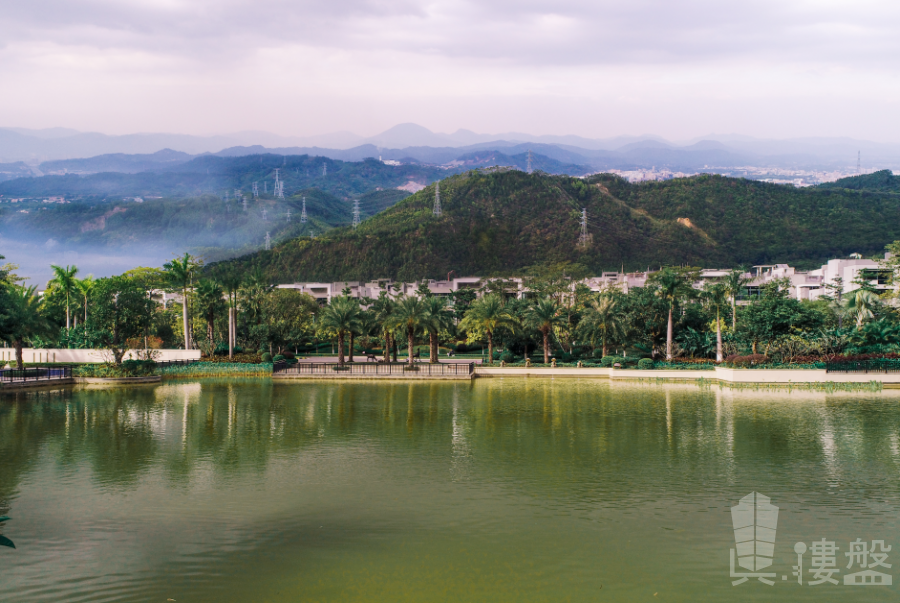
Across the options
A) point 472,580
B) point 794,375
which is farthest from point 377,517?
point 794,375

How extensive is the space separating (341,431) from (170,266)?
37.6m

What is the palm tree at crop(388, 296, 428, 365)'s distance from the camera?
2031 inches

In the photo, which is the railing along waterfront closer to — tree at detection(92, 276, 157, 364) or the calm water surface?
the calm water surface

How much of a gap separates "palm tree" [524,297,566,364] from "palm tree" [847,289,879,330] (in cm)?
2104

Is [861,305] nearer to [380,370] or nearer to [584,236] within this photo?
[380,370]

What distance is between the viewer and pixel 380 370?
163 ft

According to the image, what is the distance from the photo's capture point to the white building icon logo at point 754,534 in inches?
598

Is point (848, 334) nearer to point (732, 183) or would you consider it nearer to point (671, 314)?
point (671, 314)

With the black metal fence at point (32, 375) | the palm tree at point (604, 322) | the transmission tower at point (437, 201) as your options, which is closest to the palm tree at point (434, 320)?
the palm tree at point (604, 322)

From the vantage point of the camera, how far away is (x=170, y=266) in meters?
60.9

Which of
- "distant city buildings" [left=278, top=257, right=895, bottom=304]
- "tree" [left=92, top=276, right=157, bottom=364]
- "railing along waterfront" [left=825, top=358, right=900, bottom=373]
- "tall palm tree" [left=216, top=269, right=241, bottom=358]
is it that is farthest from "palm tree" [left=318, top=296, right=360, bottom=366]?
"railing along waterfront" [left=825, top=358, right=900, bottom=373]

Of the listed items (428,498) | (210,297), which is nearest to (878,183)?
(210,297)

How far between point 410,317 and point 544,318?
10525mm

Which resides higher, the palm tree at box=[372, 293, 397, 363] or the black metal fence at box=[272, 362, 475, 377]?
the palm tree at box=[372, 293, 397, 363]
